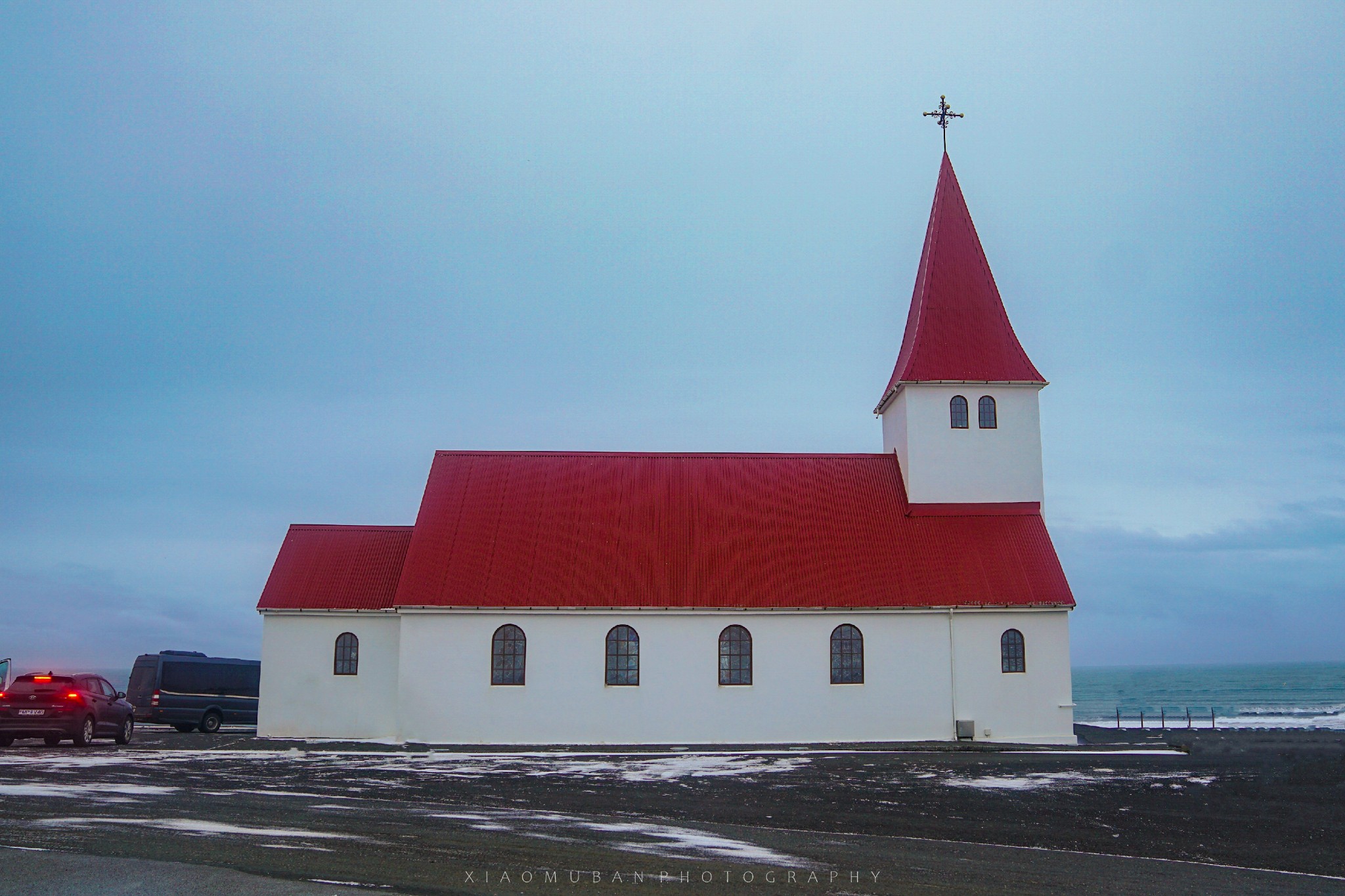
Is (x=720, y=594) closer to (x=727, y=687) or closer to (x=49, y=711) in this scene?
(x=727, y=687)

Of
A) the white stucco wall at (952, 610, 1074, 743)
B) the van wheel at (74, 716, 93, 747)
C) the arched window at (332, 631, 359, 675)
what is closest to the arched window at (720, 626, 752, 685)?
the white stucco wall at (952, 610, 1074, 743)

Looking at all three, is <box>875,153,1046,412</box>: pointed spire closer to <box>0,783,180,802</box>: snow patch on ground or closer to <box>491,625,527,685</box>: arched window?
<box>491,625,527,685</box>: arched window

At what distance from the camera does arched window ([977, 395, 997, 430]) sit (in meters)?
30.1

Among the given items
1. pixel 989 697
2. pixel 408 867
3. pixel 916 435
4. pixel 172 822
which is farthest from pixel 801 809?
pixel 916 435

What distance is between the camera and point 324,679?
2820 centimetres

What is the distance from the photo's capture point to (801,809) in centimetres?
1480

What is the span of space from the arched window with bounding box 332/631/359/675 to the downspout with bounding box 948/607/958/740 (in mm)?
15522

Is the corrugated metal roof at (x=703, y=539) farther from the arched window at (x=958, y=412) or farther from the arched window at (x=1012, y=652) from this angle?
the arched window at (x=958, y=412)

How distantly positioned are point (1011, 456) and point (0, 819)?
2523 cm

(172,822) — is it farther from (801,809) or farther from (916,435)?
(916,435)

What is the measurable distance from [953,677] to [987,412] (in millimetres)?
7888

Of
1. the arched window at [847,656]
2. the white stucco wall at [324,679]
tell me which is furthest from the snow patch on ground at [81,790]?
the arched window at [847,656]

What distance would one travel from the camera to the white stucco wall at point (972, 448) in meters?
29.9

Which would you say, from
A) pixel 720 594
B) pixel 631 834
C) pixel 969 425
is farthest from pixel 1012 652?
pixel 631 834
